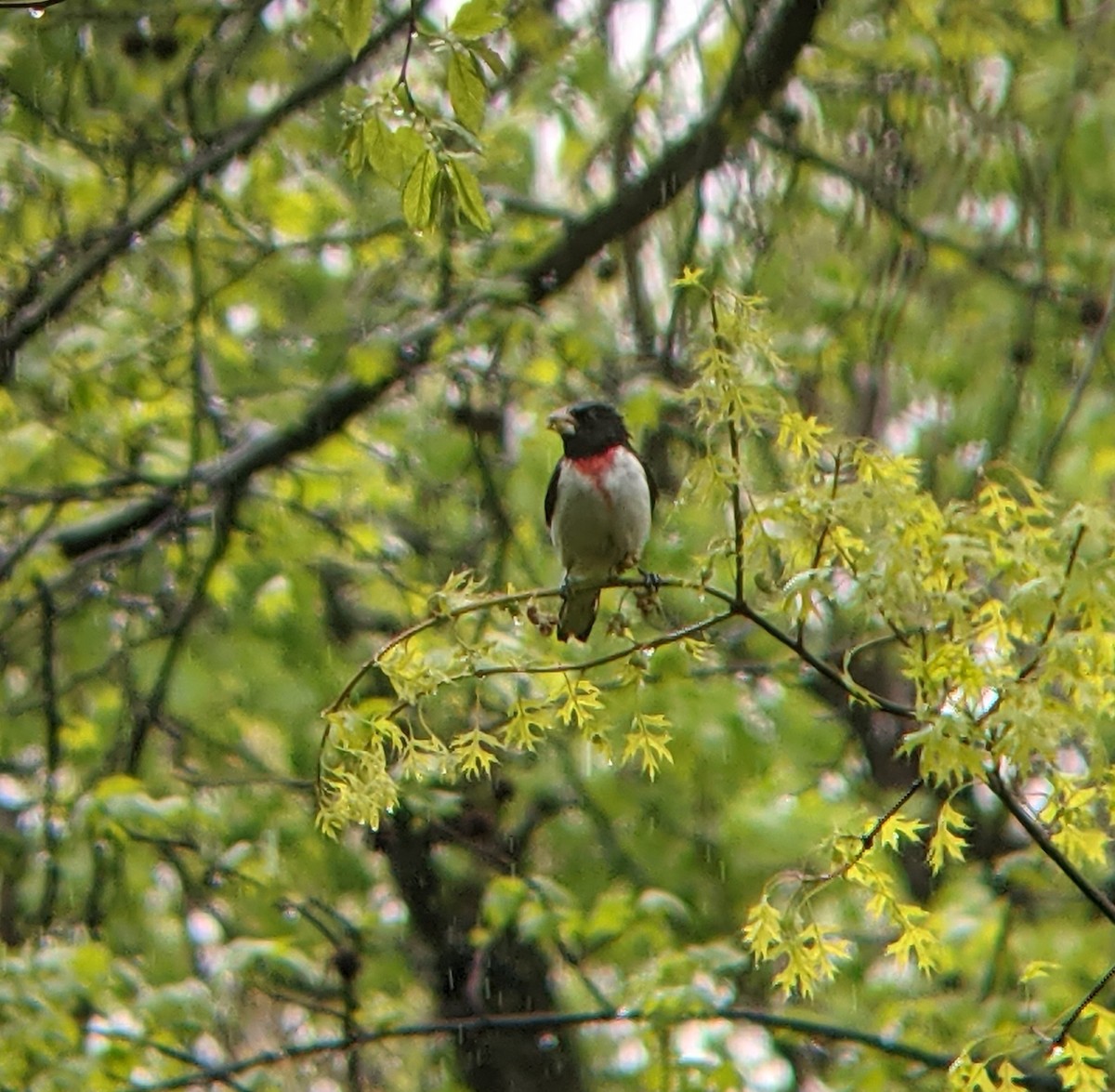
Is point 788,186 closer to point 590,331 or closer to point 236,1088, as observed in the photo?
point 590,331

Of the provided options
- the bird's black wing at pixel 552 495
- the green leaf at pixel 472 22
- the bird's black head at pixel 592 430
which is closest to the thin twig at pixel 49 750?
the bird's black wing at pixel 552 495

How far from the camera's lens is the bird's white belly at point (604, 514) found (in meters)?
5.18

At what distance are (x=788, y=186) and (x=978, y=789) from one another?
8.46 ft

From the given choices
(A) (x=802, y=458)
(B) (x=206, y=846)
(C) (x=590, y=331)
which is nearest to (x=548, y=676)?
(A) (x=802, y=458)

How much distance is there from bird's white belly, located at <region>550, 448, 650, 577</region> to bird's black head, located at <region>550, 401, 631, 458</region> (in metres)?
0.05

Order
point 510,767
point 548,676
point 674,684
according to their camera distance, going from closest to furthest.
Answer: point 548,676 < point 674,684 < point 510,767

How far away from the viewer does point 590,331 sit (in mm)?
6320

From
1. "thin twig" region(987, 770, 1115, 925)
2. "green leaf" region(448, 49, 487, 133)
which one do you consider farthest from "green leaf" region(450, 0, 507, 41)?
"thin twig" region(987, 770, 1115, 925)

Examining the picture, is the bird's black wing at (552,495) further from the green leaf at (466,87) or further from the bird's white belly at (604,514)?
the green leaf at (466,87)

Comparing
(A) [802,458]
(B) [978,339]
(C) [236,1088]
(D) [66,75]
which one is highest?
(D) [66,75]

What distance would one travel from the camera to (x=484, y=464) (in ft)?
19.2

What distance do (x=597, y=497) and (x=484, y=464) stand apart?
2.57 feet

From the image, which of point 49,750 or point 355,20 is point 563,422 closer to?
point 49,750

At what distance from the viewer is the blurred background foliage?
18.1 ft
